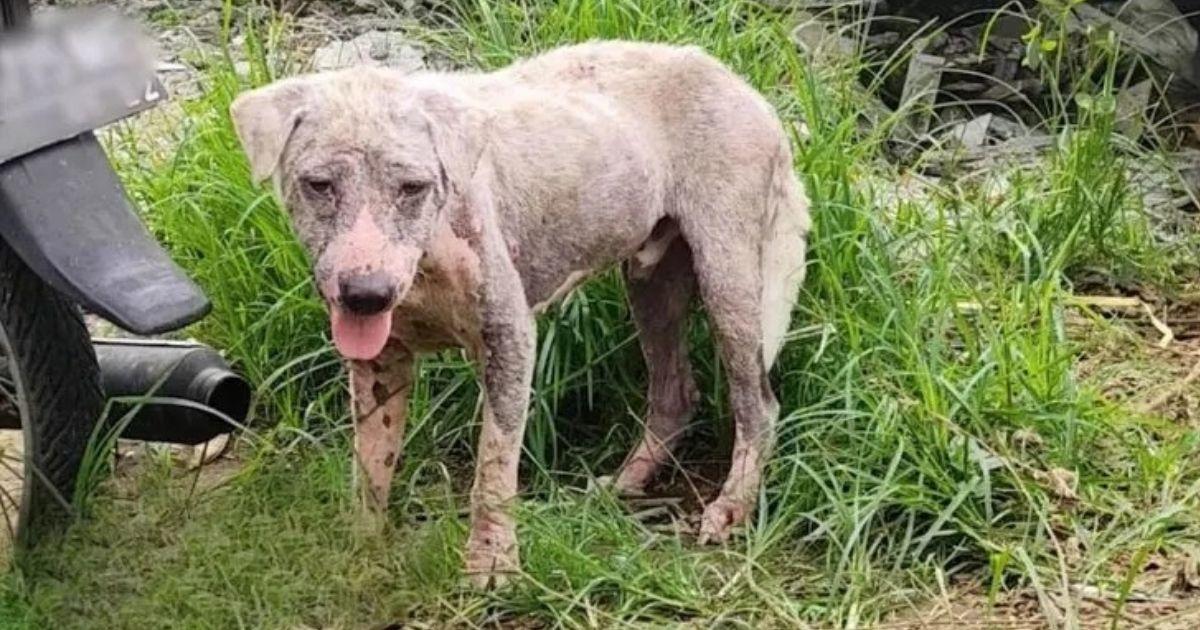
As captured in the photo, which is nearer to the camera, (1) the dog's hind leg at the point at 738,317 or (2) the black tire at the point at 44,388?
(2) the black tire at the point at 44,388

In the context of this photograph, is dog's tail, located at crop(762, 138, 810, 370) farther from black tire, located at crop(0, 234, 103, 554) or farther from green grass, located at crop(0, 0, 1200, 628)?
black tire, located at crop(0, 234, 103, 554)

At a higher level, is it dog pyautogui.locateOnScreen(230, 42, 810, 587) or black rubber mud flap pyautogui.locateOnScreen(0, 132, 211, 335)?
black rubber mud flap pyautogui.locateOnScreen(0, 132, 211, 335)

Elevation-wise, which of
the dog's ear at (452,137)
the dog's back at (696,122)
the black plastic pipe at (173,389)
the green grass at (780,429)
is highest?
the dog's ear at (452,137)

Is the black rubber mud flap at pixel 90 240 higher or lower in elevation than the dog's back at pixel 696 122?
higher

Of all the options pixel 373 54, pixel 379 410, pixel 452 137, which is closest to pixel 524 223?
pixel 452 137

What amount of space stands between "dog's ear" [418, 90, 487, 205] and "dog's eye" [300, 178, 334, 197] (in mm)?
192

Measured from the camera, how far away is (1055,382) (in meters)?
4.02

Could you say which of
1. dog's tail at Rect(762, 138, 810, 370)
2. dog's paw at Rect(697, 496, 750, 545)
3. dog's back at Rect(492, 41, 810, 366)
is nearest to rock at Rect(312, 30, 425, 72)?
dog's back at Rect(492, 41, 810, 366)

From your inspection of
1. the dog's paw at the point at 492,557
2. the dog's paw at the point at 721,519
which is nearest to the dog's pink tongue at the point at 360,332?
the dog's paw at the point at 492,557

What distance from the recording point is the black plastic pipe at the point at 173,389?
146 inches

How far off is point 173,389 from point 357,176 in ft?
2.53

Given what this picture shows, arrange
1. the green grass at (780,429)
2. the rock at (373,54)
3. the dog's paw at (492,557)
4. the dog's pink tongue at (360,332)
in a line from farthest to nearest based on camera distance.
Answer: the rock at (373,54) → the dog's paw at (492,557) → the green grass at (780,429) → the dog's pink tongue at (360,332)

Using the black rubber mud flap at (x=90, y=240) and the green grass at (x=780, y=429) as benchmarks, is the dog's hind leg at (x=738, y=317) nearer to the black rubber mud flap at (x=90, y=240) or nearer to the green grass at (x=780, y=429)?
the green grass at (x=780, y=429)

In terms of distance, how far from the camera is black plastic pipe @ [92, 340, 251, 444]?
371 centimetres
